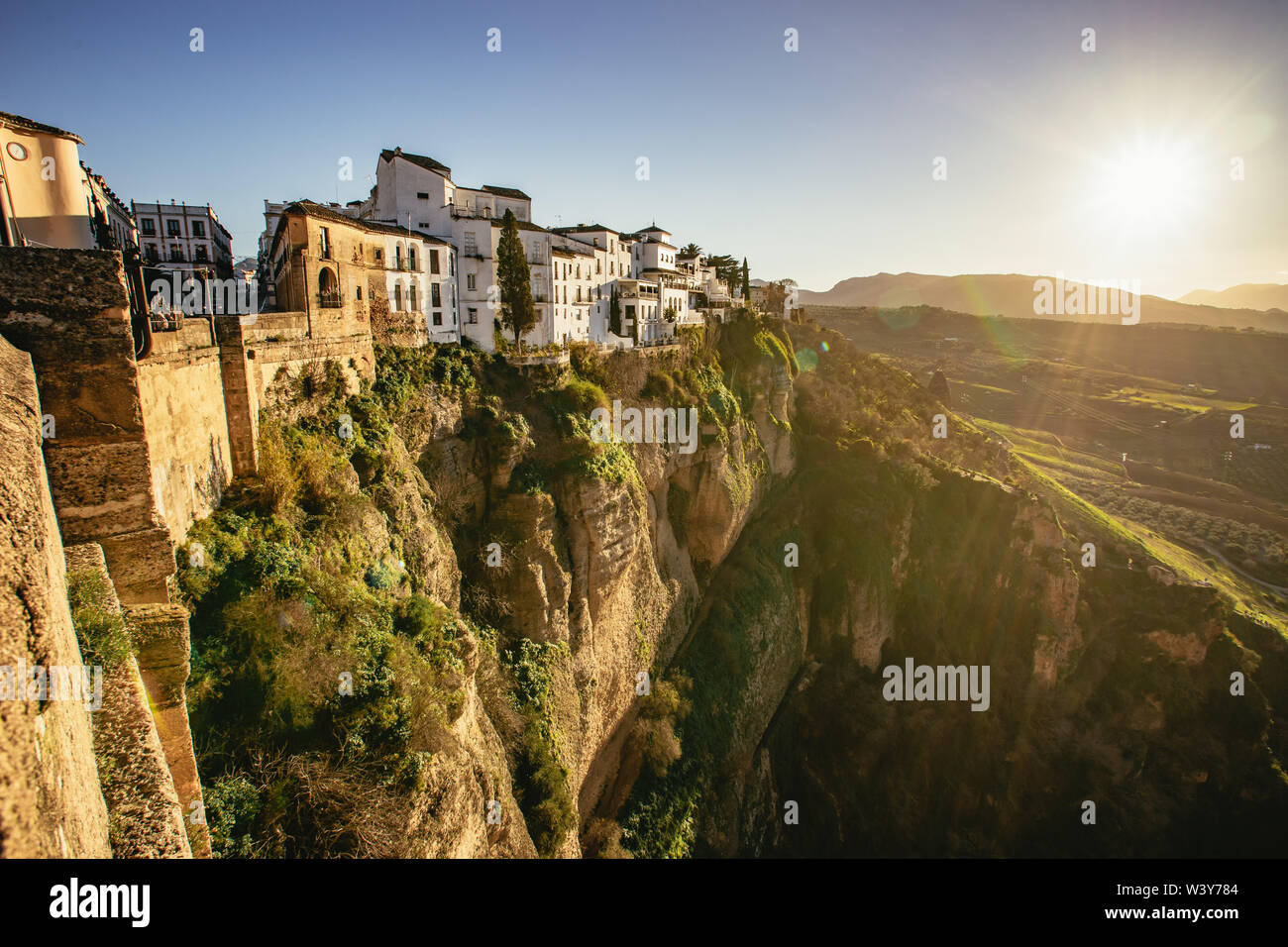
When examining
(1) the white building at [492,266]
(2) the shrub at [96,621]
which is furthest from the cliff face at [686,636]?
(1) the white building at [492,266]

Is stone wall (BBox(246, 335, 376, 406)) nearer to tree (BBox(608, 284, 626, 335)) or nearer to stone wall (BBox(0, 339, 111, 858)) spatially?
stone wall (BBox(0, 339, 111, 858))

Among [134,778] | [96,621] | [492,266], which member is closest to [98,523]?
[96,621]

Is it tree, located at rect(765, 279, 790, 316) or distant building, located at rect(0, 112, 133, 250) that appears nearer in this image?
distant building, located at rect(0, 112, 133, 250)

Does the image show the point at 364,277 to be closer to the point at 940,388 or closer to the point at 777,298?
the point at 777,298

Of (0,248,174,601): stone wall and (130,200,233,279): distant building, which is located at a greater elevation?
(130,200,233,279): distant building

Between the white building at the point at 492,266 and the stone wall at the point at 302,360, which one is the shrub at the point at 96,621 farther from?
the white building at the point at 492,266

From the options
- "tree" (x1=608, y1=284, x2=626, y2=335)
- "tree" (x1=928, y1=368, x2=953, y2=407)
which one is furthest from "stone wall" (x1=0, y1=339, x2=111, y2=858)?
"tree" (x1=928, y1=368, x2=953, y2=407)
